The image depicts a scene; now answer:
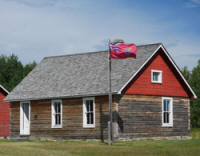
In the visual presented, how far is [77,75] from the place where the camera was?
40.7 meters

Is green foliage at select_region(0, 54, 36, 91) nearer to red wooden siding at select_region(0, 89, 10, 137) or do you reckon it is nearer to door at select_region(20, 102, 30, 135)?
red wooden siding at select_region(0, 89, 10, 137)

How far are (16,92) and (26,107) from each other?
1.47 m

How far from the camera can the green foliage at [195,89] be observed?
8362cm

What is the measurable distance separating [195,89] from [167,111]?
5019 centimetres

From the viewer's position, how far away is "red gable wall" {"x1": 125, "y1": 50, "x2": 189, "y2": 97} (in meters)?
37.7

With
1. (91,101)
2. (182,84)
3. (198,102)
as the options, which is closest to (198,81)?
(198,102)

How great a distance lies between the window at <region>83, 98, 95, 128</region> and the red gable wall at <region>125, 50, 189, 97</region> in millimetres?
2735

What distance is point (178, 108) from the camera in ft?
135

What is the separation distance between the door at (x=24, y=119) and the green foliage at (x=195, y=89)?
1793 inches

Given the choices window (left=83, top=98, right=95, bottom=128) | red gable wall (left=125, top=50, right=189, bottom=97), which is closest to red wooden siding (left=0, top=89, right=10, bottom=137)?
window (left=83, top=98, right=95, bottom=128)

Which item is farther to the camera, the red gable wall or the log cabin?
the red gable wall

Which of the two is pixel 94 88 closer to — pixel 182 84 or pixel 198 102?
pixel 182 84

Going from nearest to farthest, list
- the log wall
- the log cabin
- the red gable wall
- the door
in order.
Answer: the log wall
the log cabin
the red gable wall
the door

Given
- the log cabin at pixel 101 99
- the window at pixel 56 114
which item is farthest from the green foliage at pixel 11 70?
the window at pixel 56 114
